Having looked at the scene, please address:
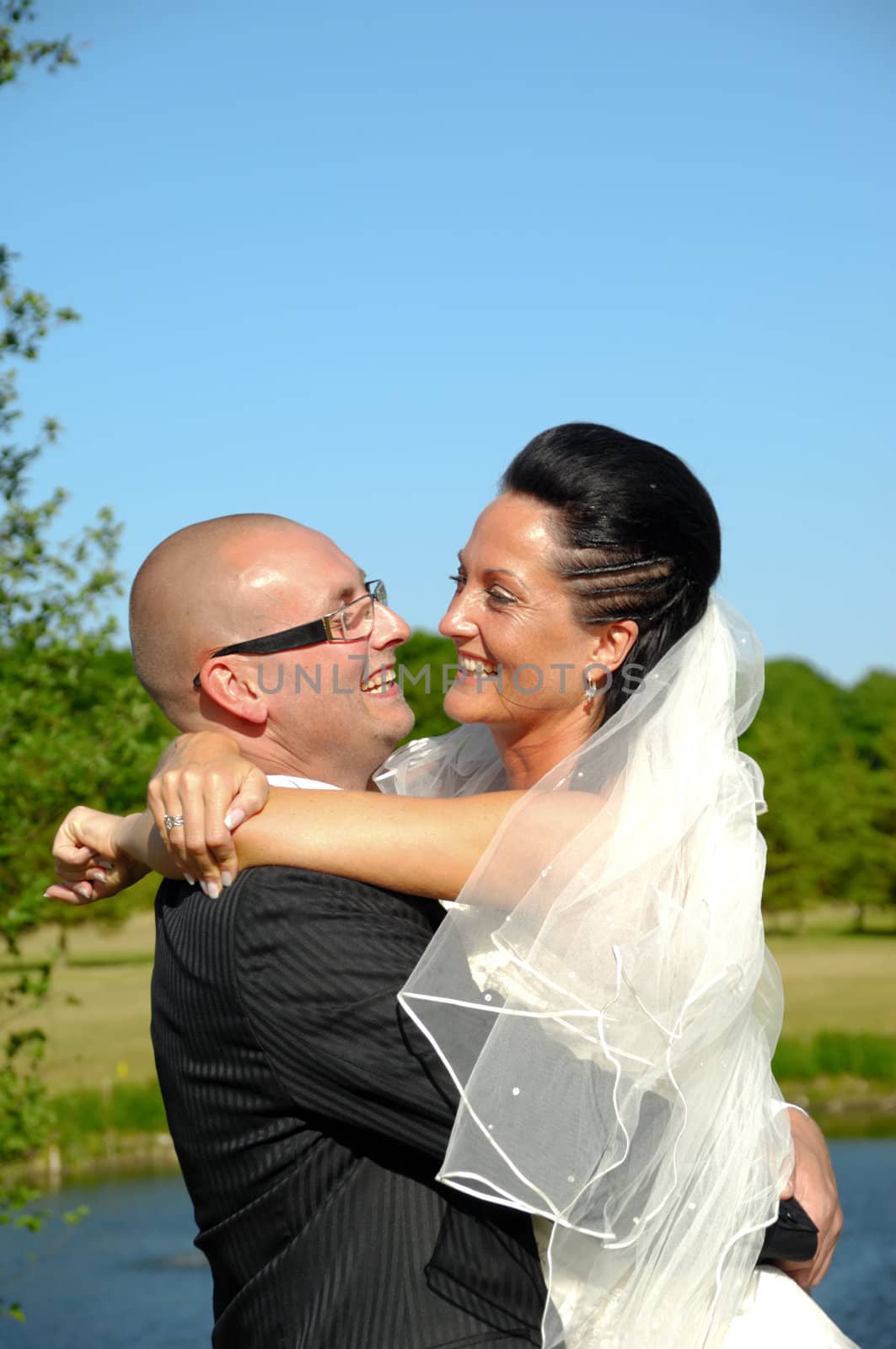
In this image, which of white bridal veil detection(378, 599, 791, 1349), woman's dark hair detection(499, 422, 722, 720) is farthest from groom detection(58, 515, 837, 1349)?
woman's dark hair detection(499, 422, 722, 720)

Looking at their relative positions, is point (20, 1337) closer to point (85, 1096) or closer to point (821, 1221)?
point (85, 1096)

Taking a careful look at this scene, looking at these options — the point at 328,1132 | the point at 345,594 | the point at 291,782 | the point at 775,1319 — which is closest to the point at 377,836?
the point at 291,782

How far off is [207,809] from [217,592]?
0.88 meters

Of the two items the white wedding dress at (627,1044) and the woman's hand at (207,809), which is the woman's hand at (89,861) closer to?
the woman's hand at (207,809)

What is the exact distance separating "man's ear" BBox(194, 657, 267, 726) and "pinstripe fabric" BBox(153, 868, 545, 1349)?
681 millimetres

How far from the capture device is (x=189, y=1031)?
124 inches

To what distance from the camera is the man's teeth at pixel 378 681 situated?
3.97 m

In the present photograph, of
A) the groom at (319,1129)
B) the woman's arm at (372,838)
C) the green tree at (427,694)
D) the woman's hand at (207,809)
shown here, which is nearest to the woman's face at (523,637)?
the woman's arm at (372,838)

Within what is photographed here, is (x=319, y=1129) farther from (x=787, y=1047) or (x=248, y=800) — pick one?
(x=787, y=1047)

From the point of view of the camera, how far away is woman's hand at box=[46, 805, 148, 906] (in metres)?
3.83

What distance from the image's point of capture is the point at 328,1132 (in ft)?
9.88

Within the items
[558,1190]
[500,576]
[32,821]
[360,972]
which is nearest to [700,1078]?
[558,1190]

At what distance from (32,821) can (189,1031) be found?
6.46 meters

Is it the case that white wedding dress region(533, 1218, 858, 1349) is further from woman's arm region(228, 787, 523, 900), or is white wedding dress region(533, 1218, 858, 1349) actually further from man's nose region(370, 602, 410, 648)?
man's nose region(370, 602, 410, 648)
